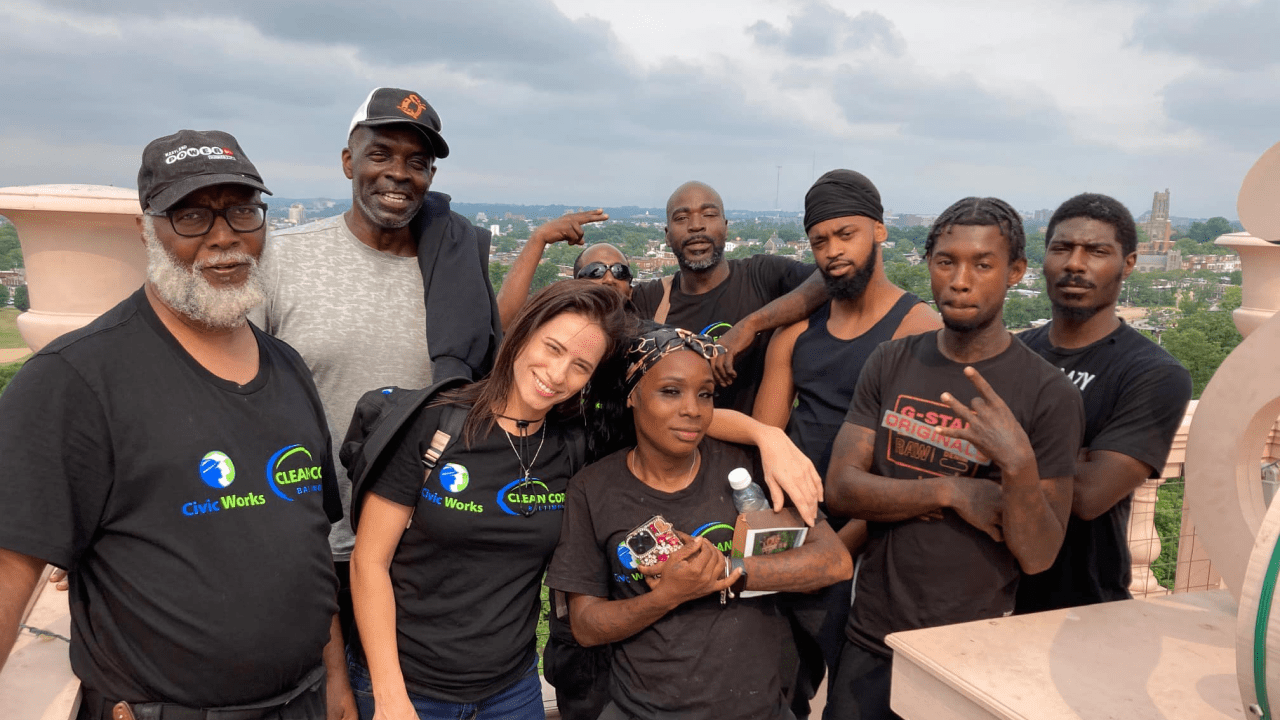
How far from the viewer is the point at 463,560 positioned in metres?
2.72

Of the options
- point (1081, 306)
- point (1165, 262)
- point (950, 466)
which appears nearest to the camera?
point (950, 466)

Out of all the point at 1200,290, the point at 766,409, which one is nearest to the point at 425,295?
the point at 766,409

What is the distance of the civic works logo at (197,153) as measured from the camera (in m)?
2.25

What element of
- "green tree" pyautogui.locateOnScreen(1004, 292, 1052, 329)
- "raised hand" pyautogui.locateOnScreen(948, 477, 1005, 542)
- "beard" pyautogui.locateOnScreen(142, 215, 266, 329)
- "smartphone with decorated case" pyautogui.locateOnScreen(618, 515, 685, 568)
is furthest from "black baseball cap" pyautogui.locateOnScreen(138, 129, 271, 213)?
"green tree" pyautogui.locateOnScreen(1004, 292, 1052, 329)

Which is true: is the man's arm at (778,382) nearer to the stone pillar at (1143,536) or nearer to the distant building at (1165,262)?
the stone pillar at (1143,536)

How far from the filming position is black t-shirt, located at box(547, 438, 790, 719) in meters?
2.62

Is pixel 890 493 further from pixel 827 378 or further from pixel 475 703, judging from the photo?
pixel 475 703

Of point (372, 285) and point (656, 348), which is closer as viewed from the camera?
point (656, 348)

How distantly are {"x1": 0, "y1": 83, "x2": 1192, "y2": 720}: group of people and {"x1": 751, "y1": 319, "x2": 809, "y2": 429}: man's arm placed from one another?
0.79ft

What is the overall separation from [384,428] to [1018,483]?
2.04 metres

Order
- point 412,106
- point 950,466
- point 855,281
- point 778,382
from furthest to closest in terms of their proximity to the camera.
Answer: point 778,382
point 855,281
point 412,106
point 950,466

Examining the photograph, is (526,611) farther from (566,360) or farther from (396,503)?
(566,360)

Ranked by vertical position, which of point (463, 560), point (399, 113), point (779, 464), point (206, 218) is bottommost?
point (463, 560)

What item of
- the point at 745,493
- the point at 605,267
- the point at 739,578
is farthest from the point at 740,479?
the point at 605,267
